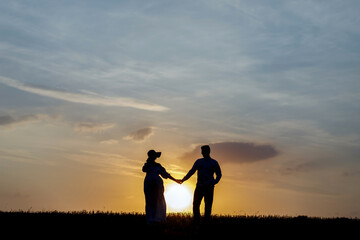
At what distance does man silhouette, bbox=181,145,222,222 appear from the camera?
20.7 meters

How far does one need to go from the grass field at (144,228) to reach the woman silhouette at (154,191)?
1.39ft

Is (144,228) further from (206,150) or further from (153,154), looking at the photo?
(206,150)

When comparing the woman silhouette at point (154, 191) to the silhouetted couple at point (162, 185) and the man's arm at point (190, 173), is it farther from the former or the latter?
the man's arm at point (190, 173)

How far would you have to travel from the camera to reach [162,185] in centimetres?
2084

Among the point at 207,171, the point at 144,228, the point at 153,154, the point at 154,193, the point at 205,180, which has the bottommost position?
the point at 144,228

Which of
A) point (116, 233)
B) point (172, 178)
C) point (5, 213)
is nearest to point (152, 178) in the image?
point (172, 178)

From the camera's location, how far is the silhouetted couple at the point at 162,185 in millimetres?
20562

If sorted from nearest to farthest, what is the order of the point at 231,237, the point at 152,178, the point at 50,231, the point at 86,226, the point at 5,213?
1. the point at 231,237
2. the point at 50,231
3. the point at 86,226
4. the point at 152,178
5. the point at 5,213

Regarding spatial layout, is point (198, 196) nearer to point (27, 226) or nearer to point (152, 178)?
point (152, 178)

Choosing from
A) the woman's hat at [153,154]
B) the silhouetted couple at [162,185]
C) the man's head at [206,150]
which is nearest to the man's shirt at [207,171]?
the silhouetted couple at [162,185]

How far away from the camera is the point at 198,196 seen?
2091 centimetres

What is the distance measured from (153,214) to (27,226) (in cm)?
440


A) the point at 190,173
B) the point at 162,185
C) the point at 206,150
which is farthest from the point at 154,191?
the point at 206,150

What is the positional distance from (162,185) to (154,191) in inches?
14.4
